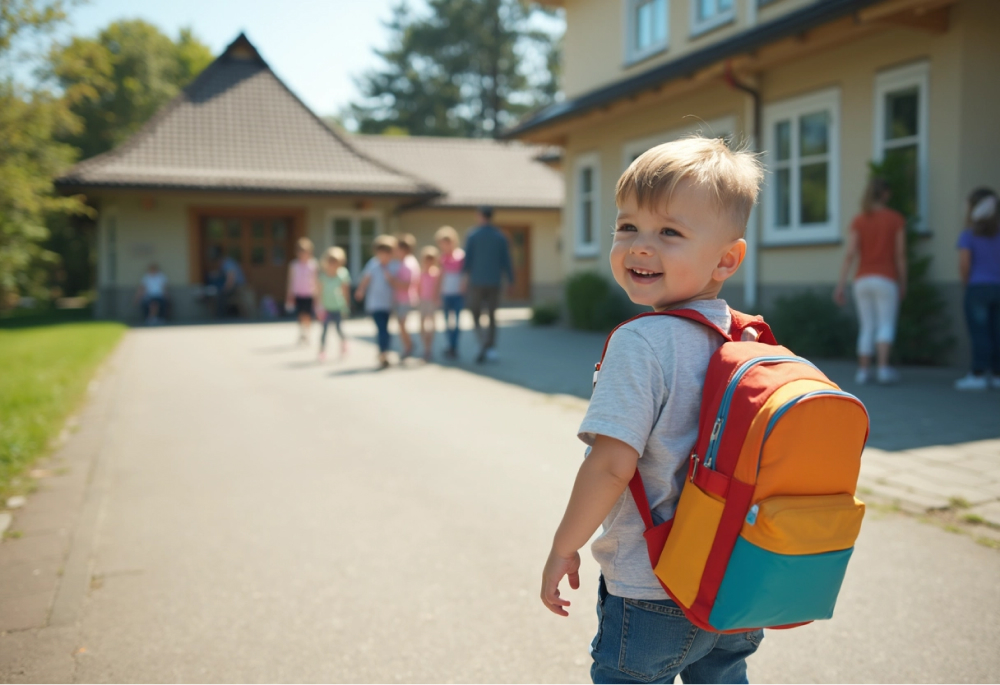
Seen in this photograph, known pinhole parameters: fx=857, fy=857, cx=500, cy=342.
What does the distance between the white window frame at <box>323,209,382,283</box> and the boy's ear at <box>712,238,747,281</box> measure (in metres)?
23.5

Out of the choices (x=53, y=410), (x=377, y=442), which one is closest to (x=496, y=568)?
(x=377, y=442)

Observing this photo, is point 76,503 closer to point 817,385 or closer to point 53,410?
point 53,410

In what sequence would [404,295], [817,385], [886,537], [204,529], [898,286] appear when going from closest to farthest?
[817,385]
[886,537]
[204,529]
[898,286]
[404,295]

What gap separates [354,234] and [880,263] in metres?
18.8

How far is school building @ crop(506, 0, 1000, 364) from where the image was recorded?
9.41m

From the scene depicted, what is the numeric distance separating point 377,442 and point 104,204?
65.0ft

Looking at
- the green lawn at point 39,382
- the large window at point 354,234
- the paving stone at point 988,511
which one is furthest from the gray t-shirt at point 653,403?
the large window at point 354,234

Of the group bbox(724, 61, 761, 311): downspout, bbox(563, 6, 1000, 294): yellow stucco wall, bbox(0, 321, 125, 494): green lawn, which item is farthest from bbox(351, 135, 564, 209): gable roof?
bbox(724, 61, 761, 311): downspout

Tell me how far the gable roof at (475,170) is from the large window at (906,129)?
17.5m

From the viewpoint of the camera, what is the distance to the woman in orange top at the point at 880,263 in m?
8.20

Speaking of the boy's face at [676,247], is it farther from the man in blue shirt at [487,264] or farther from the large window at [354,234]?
the large window at [354,234]

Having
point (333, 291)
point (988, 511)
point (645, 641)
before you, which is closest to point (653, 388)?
point (645, 641)

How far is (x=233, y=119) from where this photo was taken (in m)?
25.2

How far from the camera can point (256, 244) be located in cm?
2495
